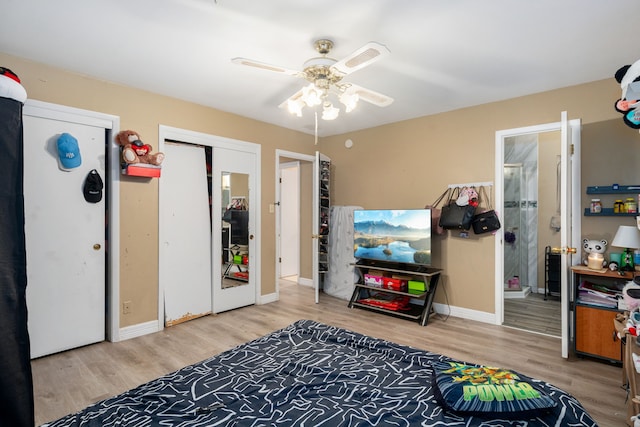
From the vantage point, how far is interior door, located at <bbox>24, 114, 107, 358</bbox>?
9.22 ft

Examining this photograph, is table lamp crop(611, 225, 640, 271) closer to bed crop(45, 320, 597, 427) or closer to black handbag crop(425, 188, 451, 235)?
black handbag crop(425, 188, 451, 235)

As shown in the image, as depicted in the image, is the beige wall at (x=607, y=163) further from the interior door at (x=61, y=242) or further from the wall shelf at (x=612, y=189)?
the interior door at (x=61, y=242)

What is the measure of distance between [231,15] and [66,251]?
8.25 ft

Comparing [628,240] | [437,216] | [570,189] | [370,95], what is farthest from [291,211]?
[628,240]

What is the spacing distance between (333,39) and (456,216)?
242 cm

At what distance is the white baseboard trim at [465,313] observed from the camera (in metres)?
3.82

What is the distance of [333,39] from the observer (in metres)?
2.41

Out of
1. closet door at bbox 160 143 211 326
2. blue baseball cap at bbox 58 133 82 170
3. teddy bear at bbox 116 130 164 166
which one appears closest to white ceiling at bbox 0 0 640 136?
teddy bear at bbox 116 130 164 166

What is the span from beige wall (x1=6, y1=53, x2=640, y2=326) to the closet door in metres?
0.19

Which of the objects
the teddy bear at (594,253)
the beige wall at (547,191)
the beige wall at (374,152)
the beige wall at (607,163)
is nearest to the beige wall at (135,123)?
the beige wall at (374,152)

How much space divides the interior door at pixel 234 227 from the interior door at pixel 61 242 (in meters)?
1.21

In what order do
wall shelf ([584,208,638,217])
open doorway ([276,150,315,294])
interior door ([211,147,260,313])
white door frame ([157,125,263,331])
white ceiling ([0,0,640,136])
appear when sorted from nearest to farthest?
white ceiling ([0,0,640,136]) < wall shelf ([584,208,638,217]) < white door frame ([157,125,263,331]) < interior door ([211,147,260,313]) < open doorway ([276,150,315,294])

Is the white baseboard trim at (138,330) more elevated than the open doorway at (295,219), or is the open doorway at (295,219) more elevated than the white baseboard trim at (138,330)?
the open doorway at (295,219)

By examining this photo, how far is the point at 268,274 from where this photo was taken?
15.3 feet
